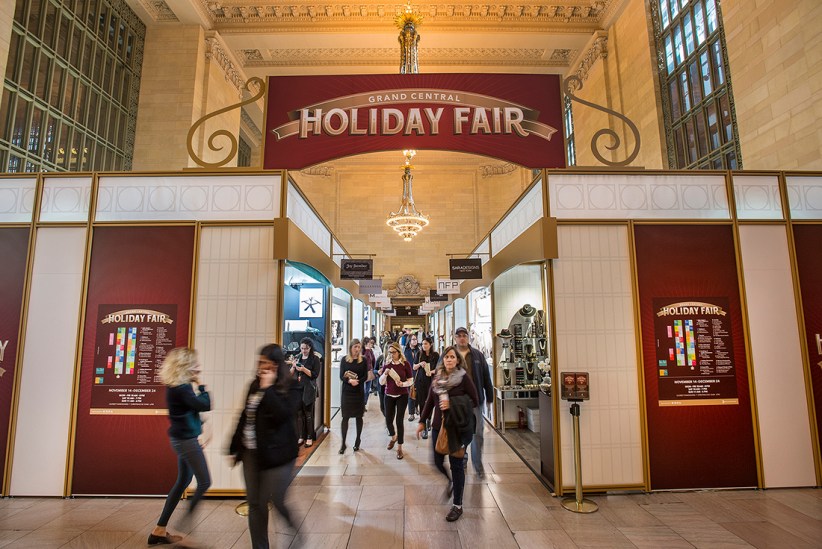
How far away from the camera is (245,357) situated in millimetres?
4551

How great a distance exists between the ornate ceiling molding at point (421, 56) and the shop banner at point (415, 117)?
11.3m

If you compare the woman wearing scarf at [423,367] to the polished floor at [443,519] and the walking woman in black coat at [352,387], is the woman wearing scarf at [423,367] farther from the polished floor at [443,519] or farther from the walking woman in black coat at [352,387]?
the polished floor at [443,519]

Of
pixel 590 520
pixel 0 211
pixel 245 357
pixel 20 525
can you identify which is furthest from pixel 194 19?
pixel 590 520

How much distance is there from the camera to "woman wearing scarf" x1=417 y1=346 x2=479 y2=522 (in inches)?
150

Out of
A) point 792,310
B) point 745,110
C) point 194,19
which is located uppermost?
point 194,19

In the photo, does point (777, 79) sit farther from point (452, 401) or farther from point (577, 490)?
point (452, 401)

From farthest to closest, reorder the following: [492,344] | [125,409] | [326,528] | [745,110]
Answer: [492,344] < [745,110] < [125,409] < [326,528]

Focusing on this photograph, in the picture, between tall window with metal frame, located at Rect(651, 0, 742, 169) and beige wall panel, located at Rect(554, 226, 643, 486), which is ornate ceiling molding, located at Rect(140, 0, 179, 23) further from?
beige wall panel, located at Rect(554, 226, 643, 486)

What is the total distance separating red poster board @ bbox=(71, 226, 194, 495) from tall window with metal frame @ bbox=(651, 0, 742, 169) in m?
9.31

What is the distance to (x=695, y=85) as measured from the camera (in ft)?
30.1

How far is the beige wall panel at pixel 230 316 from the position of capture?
14.6ft

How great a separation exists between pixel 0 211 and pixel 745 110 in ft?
36.0

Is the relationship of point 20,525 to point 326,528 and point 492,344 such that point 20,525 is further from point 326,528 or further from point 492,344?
point 492,344

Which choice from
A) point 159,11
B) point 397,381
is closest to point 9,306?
point 397,381
